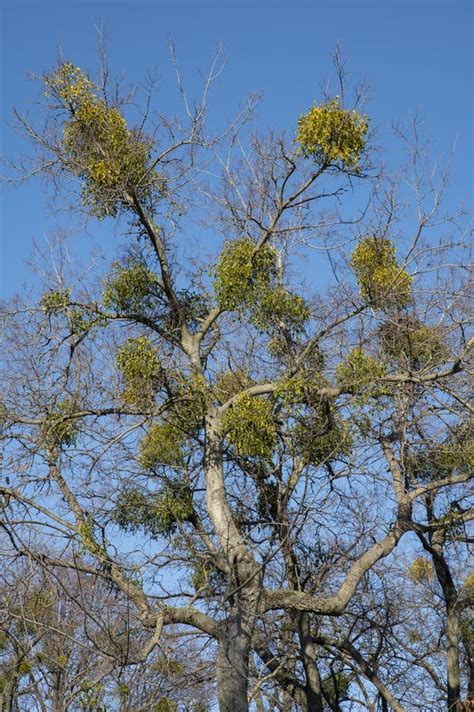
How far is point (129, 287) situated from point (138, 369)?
40.6 inches

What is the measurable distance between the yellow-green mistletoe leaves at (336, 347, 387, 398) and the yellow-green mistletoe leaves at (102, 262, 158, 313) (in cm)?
209

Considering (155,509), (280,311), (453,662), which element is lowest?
(453,662)

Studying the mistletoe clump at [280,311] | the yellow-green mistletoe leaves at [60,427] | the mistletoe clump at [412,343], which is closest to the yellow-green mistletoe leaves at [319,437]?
the mistletoe clump at [412,343]

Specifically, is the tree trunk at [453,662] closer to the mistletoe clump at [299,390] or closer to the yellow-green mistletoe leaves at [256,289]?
the mistletoe clump at [299,390]

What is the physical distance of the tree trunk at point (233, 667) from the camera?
7.60 metres

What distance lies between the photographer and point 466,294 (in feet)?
29.5

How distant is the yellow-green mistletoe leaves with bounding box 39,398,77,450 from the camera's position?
873 centimetres

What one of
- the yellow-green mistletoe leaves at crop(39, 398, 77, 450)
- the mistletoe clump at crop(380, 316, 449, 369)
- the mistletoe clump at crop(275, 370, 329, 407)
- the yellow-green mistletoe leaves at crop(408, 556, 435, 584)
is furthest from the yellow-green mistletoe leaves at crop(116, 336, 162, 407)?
the yellow-green mistletoe leaves at crop(408, 556, 435, 584)

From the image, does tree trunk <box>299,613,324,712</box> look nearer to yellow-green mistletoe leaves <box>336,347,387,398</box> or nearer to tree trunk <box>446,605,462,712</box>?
tree trunk <box>446,605,462,712</box>

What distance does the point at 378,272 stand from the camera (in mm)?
9648

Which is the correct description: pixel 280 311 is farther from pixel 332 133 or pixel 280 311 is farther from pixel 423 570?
pixel 423 570

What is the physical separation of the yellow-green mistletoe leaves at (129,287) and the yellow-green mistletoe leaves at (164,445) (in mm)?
1222

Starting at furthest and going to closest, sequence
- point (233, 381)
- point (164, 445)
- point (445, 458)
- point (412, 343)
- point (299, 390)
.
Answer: point (233, 381), point (445, 458), point (412, 343), point (164, 445), point (299, 390)

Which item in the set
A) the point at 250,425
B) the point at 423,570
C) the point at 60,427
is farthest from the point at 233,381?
the point at 423,570
